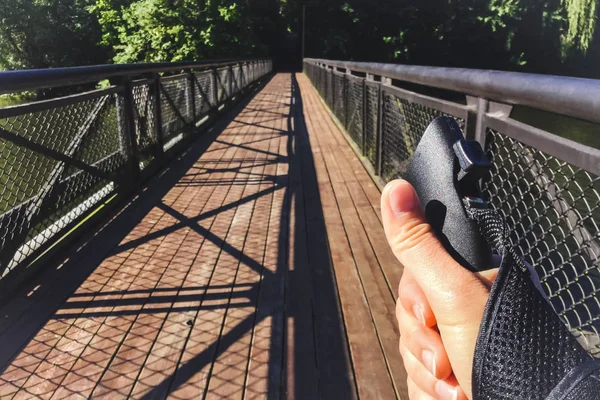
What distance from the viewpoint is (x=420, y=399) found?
850 millimetres

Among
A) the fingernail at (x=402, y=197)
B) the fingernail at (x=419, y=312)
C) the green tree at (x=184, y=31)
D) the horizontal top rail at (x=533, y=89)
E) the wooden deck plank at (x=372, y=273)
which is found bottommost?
the wooden deck plank at (x=372, y=273)

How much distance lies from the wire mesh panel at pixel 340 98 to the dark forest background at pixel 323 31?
1794cm

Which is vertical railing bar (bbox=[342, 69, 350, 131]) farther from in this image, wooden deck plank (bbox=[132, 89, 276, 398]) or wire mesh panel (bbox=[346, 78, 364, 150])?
wooden deck plank (bbox=[132, 89, 276, 398])

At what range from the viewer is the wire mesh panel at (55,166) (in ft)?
9.59

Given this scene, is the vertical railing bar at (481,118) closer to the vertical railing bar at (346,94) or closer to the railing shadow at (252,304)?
the railing shadow at (252,304)

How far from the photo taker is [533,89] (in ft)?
4.33

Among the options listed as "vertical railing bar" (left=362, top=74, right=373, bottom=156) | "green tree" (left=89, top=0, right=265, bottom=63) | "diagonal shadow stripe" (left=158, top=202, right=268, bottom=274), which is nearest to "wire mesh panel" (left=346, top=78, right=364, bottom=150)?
"vertical railing bar" (left=362, top=74, right=373, bottom=156)

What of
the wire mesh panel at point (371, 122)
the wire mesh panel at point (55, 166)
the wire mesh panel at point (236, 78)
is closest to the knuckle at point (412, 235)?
the wire mesh panel at point (55, 166)

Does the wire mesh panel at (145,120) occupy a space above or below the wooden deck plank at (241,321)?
above

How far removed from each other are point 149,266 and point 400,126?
200 cm

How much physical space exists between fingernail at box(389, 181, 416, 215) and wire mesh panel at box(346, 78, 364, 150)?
4956 mm

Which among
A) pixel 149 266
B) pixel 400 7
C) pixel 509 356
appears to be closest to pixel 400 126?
pixel 149 266

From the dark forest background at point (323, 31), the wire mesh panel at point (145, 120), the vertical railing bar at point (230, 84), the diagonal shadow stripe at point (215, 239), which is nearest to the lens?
the diagonal shadow stripe at point (215, 239)

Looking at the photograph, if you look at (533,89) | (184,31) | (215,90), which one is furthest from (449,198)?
(184,31)
